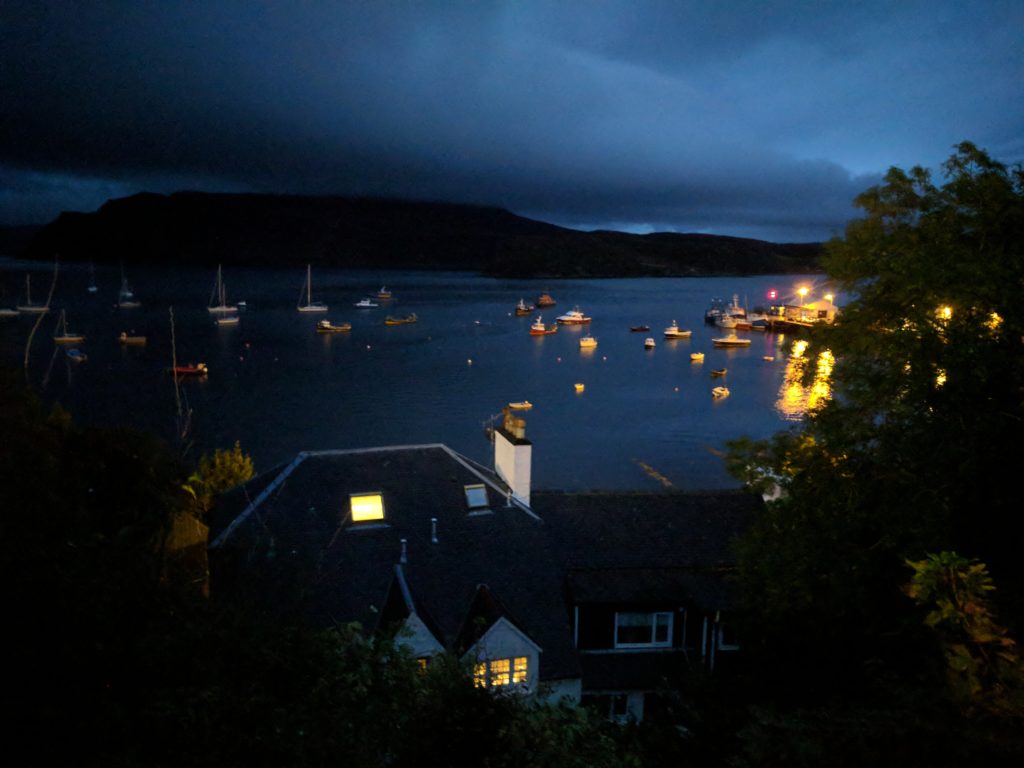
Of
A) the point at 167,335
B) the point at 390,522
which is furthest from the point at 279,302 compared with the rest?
the point at 390,522

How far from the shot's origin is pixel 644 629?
16.1m

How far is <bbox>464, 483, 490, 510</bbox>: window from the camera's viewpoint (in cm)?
1689

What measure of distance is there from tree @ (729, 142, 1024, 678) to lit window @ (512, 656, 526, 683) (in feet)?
14.2

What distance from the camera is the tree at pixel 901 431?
9812 mm

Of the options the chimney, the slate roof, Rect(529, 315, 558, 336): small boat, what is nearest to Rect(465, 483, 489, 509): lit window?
the slate roof

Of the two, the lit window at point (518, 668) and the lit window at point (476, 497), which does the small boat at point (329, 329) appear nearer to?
the lit window at point (476, 497)

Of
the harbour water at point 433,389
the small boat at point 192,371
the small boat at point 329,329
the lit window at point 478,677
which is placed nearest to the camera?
the lit window at point 478,677

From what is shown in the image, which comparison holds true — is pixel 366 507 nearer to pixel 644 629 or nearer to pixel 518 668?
pixel 518 668

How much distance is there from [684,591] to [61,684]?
12.6 meters

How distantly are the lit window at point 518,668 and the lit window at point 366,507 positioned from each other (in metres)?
4.27

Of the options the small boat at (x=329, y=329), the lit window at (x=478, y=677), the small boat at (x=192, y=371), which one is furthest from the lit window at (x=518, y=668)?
the small boat at (x=329, y=329)

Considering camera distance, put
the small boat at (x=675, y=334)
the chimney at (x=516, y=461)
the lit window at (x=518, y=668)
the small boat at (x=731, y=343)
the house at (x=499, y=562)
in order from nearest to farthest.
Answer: the lit window at (x=518, y=668) → the house at (x=499, y=562) → the chimney at (x=516, y=461) → the small boat at (x=731, y=343) → the small boat at (x=675, y=334)

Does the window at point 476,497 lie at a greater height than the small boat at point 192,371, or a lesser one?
greater

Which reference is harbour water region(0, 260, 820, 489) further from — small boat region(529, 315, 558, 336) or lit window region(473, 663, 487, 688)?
lit window region(473, 663, 487, 688)
